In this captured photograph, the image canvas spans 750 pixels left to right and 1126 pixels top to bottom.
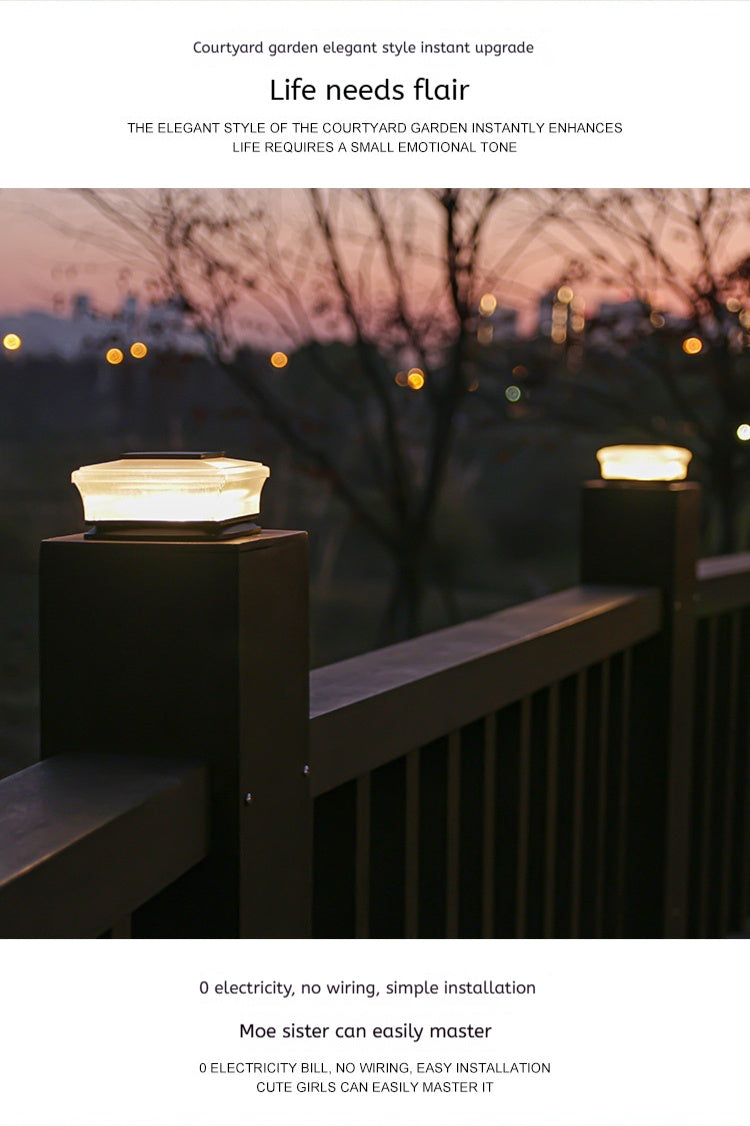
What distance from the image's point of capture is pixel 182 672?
0.97 meters

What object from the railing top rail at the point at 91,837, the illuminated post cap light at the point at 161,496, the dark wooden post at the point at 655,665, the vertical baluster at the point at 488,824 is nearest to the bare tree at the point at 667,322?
the dark wooden post at the point at 655,665

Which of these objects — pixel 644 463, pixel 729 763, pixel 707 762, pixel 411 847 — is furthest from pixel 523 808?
pixel 729 763

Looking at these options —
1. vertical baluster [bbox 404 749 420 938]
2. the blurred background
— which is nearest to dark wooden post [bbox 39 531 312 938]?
vertical baluster [bbox 404 749 420 938]

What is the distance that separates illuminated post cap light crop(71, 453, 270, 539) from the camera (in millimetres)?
989

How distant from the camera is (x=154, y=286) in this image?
363 cm

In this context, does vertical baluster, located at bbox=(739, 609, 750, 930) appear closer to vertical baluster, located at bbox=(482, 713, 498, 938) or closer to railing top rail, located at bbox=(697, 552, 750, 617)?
railing top rail, located at bbox=(697, 552, 750, 617)

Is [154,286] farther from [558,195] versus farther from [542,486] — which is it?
[542,486]

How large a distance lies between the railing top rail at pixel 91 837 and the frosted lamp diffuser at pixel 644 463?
1.42 metres

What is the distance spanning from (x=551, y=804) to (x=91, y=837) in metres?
1.12

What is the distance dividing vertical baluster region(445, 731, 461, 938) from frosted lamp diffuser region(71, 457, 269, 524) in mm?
637

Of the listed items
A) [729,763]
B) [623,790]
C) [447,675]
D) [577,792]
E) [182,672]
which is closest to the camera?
[182,672]

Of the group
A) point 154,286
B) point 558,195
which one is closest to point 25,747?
point 154,286

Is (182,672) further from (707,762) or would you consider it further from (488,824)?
(707,762)

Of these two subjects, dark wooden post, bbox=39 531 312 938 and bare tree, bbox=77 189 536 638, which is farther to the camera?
bare tree, bbox=77 189 536 638
